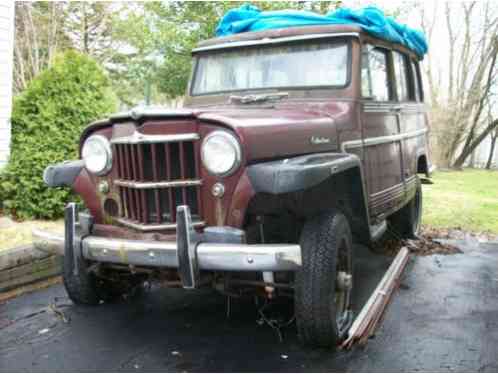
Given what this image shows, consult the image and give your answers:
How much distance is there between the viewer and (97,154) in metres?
3.23

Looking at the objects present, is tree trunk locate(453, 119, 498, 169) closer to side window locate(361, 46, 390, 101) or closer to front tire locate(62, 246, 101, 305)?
side window locate(361, 46, 390, 101)

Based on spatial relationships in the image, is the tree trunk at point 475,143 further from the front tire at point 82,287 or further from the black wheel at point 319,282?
the front tire at point 82,287

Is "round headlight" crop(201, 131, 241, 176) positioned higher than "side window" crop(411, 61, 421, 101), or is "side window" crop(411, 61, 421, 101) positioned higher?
"side window" crop(411, 61, 421, 101)

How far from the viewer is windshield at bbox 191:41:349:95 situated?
3.86 meters

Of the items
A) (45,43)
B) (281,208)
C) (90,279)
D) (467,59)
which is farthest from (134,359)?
(467,59)

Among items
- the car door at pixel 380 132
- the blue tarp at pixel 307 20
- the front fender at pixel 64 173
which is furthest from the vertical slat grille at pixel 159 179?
the blue tarp at pixel 307 20

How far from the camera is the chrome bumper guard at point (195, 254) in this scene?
8.56 ft

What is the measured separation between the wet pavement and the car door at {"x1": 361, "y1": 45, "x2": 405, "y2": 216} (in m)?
0.79

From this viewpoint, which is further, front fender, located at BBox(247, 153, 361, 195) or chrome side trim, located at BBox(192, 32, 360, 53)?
chrome side trim, located at BBox(192, 32, 360, 53)

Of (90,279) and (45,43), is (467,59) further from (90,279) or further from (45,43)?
(90,279)

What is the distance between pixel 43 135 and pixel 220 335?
3.66m

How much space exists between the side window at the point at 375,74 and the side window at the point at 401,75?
344mm

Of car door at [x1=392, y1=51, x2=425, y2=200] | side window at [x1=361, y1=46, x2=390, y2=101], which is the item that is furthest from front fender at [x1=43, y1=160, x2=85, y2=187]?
car door at [x1=392, y1=51, x2=425, y2=200]

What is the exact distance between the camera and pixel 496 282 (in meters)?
4.48
